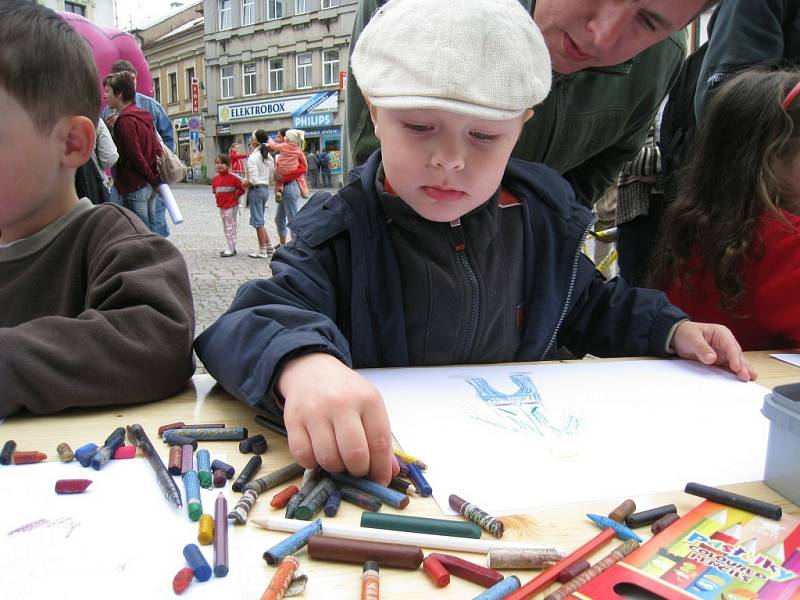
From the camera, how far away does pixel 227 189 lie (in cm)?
589

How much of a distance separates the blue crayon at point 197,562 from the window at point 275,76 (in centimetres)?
2002

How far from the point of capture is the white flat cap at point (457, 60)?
729mm

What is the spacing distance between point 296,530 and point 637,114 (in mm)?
1196

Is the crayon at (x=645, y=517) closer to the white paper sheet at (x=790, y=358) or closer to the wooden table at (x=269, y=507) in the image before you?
the wooden table at (x=269, y=507)

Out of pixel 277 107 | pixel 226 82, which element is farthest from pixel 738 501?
pixel 226 82

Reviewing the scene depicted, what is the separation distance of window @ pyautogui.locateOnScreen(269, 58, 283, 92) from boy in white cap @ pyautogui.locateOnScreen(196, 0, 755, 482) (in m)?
19.4

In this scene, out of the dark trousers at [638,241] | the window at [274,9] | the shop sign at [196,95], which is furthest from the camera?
the shop sign at [196,95]

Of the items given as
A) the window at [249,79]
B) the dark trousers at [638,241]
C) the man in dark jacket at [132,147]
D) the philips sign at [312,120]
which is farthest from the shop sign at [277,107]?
the dark trousers at [638,241]

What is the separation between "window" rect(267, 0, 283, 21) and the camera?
1870 cm

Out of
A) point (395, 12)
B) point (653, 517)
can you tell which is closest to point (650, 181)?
point (395, 12)

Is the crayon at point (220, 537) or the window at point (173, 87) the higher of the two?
the window at point (173, 87)

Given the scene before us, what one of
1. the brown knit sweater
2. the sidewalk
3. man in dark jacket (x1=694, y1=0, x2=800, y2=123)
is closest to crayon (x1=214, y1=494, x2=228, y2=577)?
the brown knit sweater

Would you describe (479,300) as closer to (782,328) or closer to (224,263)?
(782,328)

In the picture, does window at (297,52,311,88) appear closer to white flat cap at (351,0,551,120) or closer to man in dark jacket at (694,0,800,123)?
man in dark jacket at (694,0,800,123)
